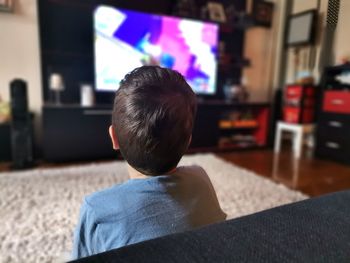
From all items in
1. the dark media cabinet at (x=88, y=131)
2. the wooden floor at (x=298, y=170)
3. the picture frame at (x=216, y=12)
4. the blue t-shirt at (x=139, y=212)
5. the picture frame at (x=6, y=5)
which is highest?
the picture frame at (x=216, y=12)

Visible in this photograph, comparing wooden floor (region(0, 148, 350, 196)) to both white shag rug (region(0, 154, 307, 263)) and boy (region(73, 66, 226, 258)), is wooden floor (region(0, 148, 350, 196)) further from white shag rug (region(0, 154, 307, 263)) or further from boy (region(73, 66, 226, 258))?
boy (region(73, 66, 226, 258))

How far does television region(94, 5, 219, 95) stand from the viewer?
8.07 ft

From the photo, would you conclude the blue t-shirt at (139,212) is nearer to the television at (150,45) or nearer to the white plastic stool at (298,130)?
the television at (150,45)

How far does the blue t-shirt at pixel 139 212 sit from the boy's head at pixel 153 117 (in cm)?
4

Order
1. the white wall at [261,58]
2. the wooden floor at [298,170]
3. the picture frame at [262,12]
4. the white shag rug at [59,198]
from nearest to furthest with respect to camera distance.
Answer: the white shag rug at [59,198], the wooden floor at [298,170], the picture frame at [262,12], the white wall at [261,58]

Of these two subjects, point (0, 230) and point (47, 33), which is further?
point (47, 33)

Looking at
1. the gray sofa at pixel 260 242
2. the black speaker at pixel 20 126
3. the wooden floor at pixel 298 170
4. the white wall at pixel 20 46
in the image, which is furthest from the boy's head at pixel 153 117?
the white wall at pixel 20 46

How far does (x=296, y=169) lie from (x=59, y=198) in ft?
6.23

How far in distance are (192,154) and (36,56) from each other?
1722mm

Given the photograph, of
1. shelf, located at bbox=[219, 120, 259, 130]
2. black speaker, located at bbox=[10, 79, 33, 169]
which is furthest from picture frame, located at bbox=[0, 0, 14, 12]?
shelf, located at bbox=[219, 120, 259, 130]

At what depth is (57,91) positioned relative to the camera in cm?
246

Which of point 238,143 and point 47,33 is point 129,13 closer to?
point 47,33

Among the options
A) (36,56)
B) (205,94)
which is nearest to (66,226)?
(36,56)

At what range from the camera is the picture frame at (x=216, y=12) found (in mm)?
2971
